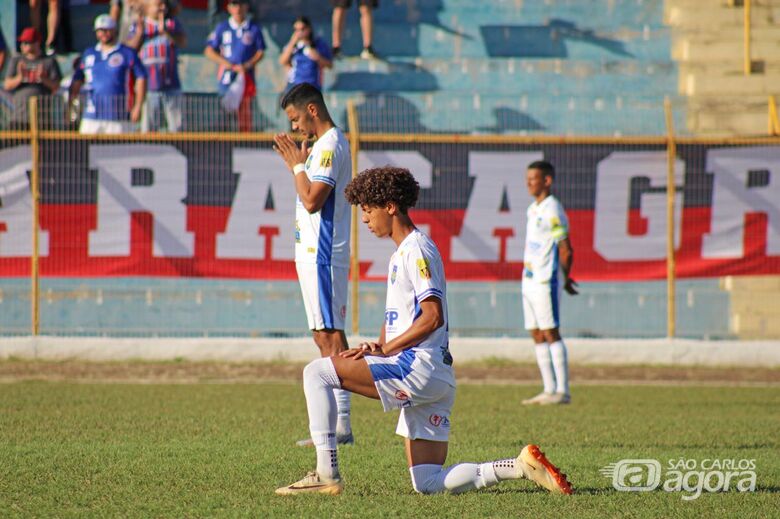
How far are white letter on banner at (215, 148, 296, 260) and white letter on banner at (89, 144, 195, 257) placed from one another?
0.59 metres

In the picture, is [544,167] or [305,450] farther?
[544,167]

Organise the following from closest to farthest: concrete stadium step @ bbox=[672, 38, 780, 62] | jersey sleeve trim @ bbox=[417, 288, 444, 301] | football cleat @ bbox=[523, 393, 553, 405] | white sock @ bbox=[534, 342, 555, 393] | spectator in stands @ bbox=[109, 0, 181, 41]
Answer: jersey sleeve trim @ bbox=[417, 288, 444, 301] → football cleat @ bbox=[523, 393, 553, 405] → white sock @ bbox=[534, 342, 555, 393] → spectator in stands @ bbox=[109, 0, 181, 41] → concrete stadium step @ bbox=[672, 38, 780, 62]

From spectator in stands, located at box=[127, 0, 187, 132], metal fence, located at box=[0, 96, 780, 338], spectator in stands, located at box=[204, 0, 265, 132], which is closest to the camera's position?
metal fence, located at box=[0, 96, 780, 338]

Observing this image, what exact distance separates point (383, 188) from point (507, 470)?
166cm

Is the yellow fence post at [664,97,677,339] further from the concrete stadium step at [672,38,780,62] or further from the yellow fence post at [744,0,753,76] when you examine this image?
the concrete stadium step at [672,38,780,62]

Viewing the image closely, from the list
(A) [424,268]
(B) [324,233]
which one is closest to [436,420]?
(A) [424,268]

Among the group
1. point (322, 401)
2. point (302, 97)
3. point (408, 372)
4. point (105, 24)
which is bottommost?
point (322, 401)

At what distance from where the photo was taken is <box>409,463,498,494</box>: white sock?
6.27m

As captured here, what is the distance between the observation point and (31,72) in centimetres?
1708

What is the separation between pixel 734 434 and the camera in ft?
30.7

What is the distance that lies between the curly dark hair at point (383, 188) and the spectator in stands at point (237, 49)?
37.6 feet

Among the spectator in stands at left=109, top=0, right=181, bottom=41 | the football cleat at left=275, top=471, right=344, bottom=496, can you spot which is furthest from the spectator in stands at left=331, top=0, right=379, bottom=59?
the football cleat at left=275, top=471, right=344, bottom=496

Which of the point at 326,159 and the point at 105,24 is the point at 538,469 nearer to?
the point at 326,159

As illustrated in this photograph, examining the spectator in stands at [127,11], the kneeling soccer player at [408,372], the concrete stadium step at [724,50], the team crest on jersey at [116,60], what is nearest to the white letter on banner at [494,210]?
the team crest on jersey at [116,60]
